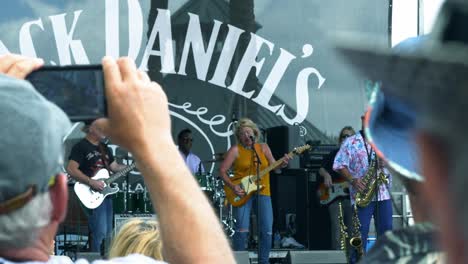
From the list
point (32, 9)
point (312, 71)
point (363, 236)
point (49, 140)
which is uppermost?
point (32, 9)

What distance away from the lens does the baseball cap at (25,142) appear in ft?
4.55

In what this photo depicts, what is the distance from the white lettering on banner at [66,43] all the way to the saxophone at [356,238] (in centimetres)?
332

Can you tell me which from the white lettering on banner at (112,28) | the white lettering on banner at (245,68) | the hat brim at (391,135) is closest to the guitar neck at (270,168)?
the white lettering on banner at (245,68)

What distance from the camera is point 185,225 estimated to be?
5.11ft

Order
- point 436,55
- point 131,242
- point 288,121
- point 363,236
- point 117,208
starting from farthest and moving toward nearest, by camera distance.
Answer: point 288,121 < point 117,208 < point 363,236 < point 131,242 < point 436,55

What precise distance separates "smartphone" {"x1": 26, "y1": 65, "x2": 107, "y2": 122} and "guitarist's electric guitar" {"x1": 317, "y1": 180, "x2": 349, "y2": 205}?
9.06m

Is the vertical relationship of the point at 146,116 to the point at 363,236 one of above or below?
above

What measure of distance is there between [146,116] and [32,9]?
372 inches

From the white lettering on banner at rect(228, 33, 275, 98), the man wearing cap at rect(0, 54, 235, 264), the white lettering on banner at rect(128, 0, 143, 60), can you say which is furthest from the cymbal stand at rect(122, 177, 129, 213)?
the man wearing cap at rect(0, 54, 235, 264)

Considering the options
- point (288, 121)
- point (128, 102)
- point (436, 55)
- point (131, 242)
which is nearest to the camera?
point (436, 55)

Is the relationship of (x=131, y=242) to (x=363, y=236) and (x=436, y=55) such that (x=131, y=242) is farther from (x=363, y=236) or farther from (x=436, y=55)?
(x=363, y=236)

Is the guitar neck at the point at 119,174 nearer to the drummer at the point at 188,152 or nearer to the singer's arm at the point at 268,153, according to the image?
the drummer at the point at 188,152

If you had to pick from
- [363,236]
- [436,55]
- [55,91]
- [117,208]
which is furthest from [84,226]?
[436,55]

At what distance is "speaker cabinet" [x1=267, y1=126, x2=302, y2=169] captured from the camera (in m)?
10.8
